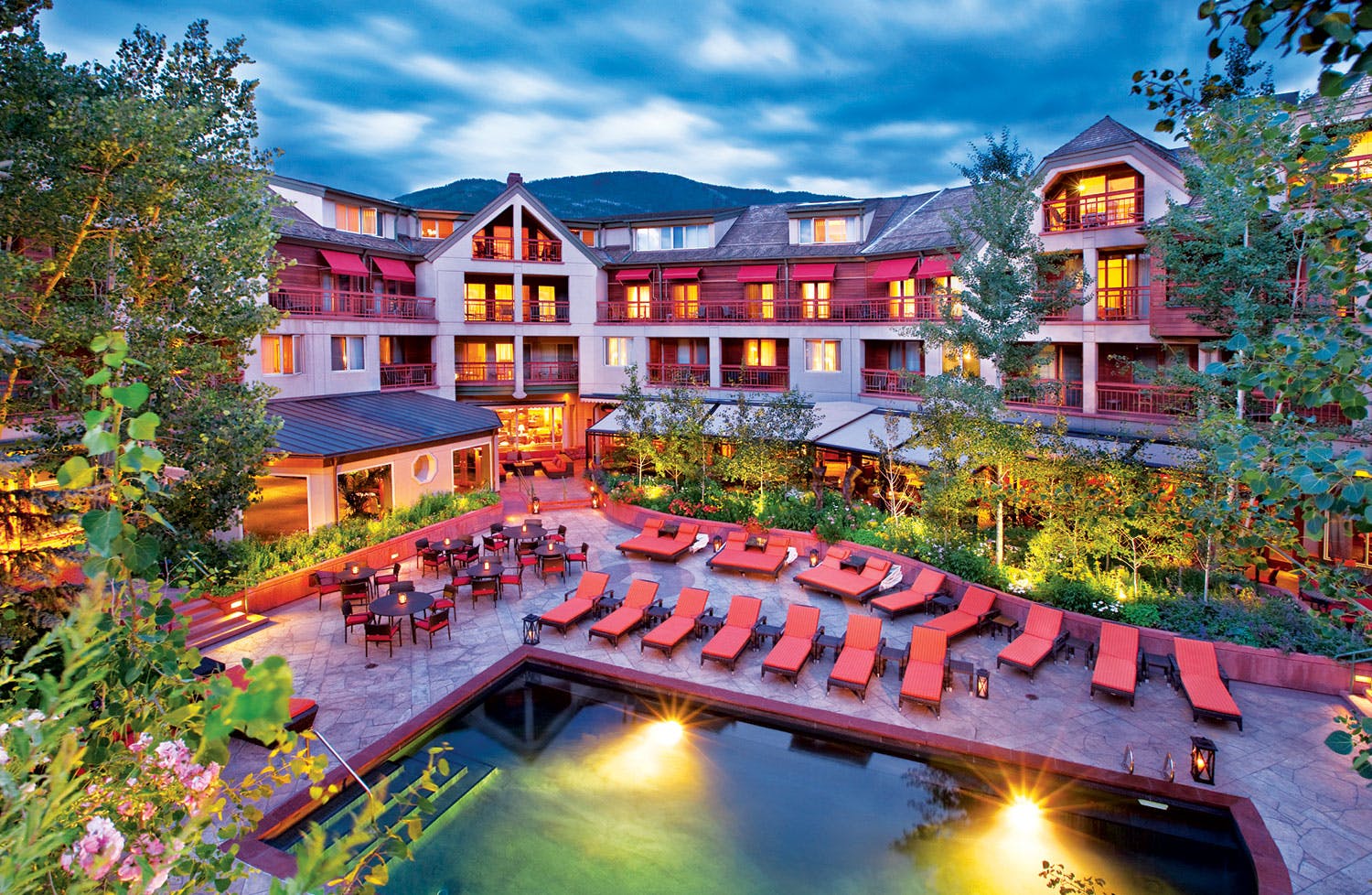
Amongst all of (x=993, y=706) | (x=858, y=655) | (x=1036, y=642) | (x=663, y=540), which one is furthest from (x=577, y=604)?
(x=1036, y=642)

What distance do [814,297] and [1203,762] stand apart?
27623 mm

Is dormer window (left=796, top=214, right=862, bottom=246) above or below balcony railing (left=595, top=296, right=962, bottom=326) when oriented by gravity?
above

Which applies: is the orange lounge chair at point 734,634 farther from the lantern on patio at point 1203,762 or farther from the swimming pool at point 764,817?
the lantern on patio at point 1203,762

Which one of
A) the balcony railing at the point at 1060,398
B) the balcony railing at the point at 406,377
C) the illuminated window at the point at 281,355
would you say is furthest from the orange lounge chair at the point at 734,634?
the balcony railing at the point at 406,377

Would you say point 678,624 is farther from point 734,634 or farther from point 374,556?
point 374,556

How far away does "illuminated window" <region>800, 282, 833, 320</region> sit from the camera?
3456cm

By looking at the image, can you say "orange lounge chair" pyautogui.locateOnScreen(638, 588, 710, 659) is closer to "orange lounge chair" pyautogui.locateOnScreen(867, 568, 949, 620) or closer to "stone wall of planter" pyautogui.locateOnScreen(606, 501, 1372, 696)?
"orange lounge chair" pyautogui.locateOnScreen(867, 568, 949, 620)

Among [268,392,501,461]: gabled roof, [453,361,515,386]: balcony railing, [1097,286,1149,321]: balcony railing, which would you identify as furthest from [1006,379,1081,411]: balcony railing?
[453,361,515,386]: balcony railing

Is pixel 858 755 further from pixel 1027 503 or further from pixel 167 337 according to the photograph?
pixel 167 337

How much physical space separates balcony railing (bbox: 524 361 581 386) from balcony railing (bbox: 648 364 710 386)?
151 inches

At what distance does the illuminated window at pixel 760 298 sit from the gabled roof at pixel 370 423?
13.3 m

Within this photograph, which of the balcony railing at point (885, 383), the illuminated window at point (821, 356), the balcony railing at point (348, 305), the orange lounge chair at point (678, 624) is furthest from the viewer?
the illuminated window at point (821, 356)

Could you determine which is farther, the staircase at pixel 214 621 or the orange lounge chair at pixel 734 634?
the staircase at pixel 214 621

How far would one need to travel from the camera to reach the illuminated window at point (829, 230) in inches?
1403
